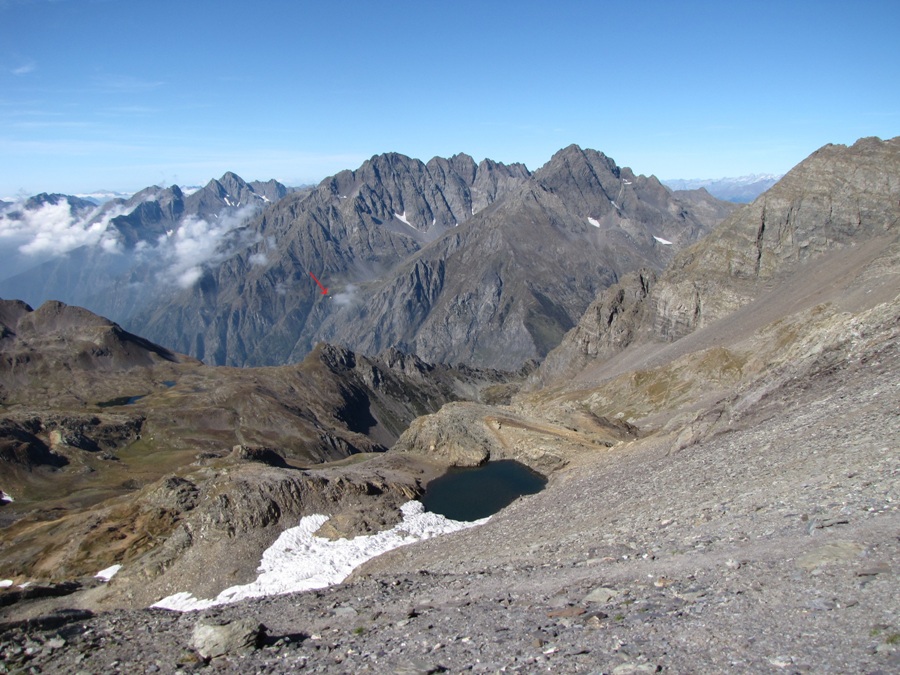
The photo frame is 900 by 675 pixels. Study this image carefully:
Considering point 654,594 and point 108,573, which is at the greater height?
point 654,594

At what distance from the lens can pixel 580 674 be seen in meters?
19.1

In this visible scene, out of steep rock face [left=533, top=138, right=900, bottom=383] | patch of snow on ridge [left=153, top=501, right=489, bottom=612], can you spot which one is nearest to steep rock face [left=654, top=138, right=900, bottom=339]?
steep rock face [left=533, top=138, right=900, bottom=383]

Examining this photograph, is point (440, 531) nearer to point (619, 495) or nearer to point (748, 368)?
point (619, 495)

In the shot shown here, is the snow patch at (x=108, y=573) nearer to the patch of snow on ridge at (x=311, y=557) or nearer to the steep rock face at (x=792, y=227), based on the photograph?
the patch of snow on ridge at (x=311, y=557)

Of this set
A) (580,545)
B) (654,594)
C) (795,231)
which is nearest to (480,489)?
(580,545)

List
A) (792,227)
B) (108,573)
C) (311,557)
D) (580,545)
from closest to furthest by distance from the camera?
(580,545) < (311,557) < (108,573) < (792,227)

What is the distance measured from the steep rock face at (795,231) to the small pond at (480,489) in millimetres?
103930

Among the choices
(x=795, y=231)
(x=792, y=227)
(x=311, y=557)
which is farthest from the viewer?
(x=792, y=227)

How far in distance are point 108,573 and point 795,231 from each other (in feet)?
552

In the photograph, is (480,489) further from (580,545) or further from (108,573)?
(580,545)

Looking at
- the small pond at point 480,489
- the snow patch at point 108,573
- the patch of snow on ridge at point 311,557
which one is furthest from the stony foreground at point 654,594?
the small pond at point 480,489

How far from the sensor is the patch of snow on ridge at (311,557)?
53062mm

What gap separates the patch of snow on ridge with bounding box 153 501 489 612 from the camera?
174ft

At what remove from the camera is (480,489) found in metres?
85.6
